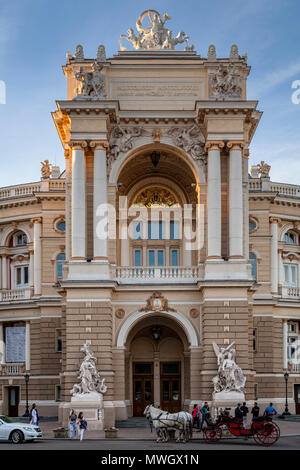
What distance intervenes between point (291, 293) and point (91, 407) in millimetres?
20949

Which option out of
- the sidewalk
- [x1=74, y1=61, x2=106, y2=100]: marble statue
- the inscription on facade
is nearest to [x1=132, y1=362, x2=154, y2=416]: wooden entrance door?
the sidewalk

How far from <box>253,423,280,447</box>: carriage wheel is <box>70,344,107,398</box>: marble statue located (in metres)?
11.8

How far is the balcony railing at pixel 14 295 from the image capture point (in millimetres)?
60128

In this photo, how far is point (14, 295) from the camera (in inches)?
2383

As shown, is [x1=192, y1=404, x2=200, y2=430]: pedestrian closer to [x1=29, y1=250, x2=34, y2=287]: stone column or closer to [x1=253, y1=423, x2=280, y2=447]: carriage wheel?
[x1=253, y1=423, x2=280, y2=447]: carriage wheel

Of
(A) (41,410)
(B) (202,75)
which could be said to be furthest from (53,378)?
(B) (202,75)

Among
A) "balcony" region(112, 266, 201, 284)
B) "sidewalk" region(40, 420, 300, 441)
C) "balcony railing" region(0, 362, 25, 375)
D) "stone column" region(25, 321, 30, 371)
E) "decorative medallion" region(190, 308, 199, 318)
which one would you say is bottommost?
"sidewalk" region(40, 420, 300, 441)

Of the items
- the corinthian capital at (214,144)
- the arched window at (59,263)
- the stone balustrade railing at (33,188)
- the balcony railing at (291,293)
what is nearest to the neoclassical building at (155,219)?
the corinthian capital at (214,144)

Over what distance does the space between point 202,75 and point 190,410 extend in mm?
19208

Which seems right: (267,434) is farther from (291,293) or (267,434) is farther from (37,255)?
(37,255)

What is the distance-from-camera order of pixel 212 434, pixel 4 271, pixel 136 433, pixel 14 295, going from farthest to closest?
pixel 4 271 < pixel 14 295 < pixel 136 433 < pixel 212 434

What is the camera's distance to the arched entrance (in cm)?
5078

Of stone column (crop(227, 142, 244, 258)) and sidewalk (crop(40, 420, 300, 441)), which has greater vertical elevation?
stone column (crop(227, 142, 244, 258))

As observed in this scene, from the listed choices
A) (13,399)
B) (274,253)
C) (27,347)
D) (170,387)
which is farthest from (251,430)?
(13,399)
